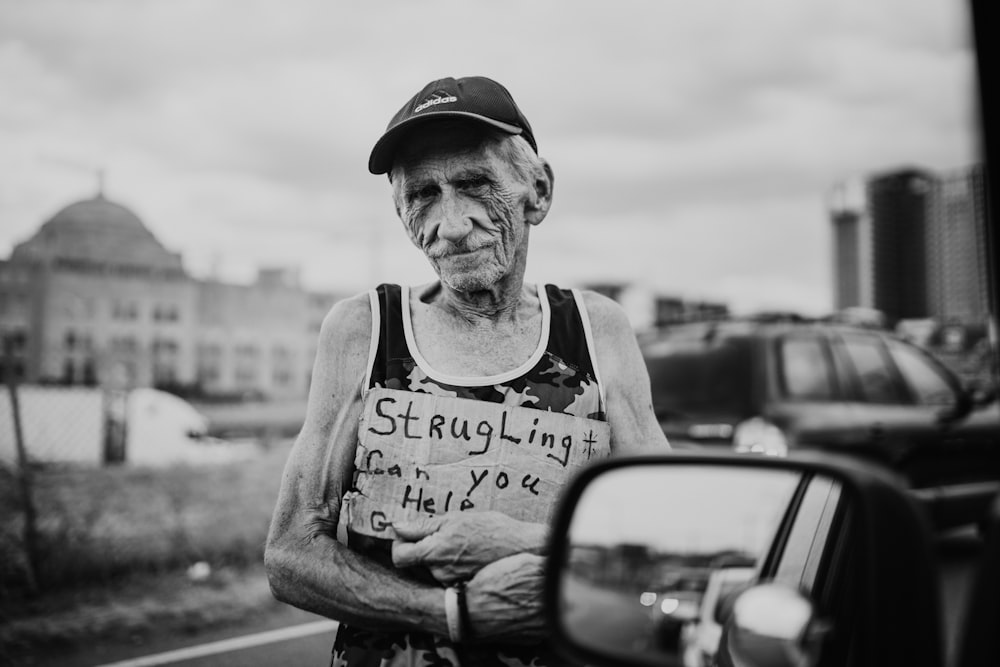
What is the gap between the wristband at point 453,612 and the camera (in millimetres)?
1341

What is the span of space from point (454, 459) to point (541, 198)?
59 centimetres

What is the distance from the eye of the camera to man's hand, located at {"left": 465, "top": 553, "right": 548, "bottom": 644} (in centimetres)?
133

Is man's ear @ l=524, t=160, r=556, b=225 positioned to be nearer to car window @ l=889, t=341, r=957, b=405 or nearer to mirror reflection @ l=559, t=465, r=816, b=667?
mirror reflection @ l=559, t=465, r=816, b=667

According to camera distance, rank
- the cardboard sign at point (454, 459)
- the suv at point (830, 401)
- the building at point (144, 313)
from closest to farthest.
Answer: the cardboard sign at point (454, 459), the suv at point (830, 401), the building at point (144, 313)

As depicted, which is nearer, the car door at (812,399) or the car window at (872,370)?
the car door at (812,399)

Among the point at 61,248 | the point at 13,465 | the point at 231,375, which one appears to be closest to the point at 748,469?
the point at 13,465

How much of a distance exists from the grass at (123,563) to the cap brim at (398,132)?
3585 mm

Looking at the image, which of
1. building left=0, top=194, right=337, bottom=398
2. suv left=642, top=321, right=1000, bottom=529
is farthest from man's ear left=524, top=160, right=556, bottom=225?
building left=0, top=194, right=337, bottom=398

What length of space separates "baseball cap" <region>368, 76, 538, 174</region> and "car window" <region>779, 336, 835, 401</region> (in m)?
4.04

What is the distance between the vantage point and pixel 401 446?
4.79 feet

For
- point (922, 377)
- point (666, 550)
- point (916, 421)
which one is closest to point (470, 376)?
point (666, 550)

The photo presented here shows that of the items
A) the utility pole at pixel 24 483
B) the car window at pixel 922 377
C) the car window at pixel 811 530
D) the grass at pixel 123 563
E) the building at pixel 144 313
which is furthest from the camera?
the building at pixel 144 313

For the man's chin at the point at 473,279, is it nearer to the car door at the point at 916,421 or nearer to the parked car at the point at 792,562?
the parked car at the point at 792,562

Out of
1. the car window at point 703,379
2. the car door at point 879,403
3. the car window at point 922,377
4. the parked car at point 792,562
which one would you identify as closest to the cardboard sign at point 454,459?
the parked car at point 792,562
